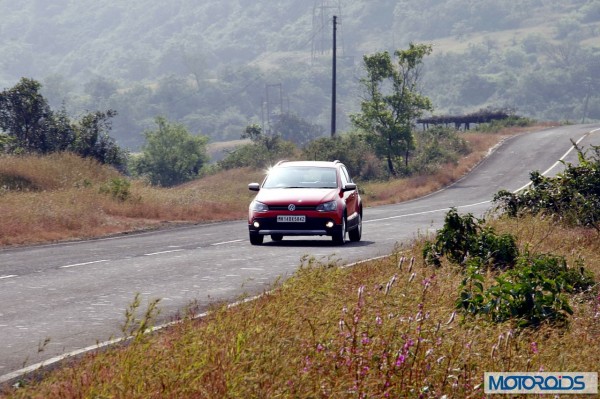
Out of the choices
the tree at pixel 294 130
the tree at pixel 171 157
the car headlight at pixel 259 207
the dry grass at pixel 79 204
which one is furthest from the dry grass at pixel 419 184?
the tree at pixel 294 130

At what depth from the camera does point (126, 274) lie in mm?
15453

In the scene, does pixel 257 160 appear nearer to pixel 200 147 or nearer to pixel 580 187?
pixel 200 147

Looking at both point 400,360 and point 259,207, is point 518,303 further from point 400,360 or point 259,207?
point 259,207

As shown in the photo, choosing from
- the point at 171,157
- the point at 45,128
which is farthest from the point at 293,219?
the point at 171,157

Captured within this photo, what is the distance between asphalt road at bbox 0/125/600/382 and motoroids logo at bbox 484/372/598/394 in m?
3.08

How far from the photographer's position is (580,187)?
77.5 ft

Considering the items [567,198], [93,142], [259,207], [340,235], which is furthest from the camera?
[93,142]

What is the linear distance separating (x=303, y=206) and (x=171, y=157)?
242 feet

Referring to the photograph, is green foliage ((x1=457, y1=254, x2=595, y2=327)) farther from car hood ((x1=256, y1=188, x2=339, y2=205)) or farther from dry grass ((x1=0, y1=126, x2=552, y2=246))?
dry grass ((x1=0, y1=126, x2=552, y2=246))

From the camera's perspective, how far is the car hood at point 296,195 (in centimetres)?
2028

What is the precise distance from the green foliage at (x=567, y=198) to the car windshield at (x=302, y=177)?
4248 millimetres

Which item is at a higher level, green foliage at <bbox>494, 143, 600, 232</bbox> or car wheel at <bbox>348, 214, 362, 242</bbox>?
green foliage at <bbox>494, 143, 600, 232</bbox>

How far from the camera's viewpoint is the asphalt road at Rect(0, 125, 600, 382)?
10000 millimetres

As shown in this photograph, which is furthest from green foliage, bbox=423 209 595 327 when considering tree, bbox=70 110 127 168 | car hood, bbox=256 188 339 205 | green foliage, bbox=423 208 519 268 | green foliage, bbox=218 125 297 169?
green foliage, bbox=218 125 297 169
